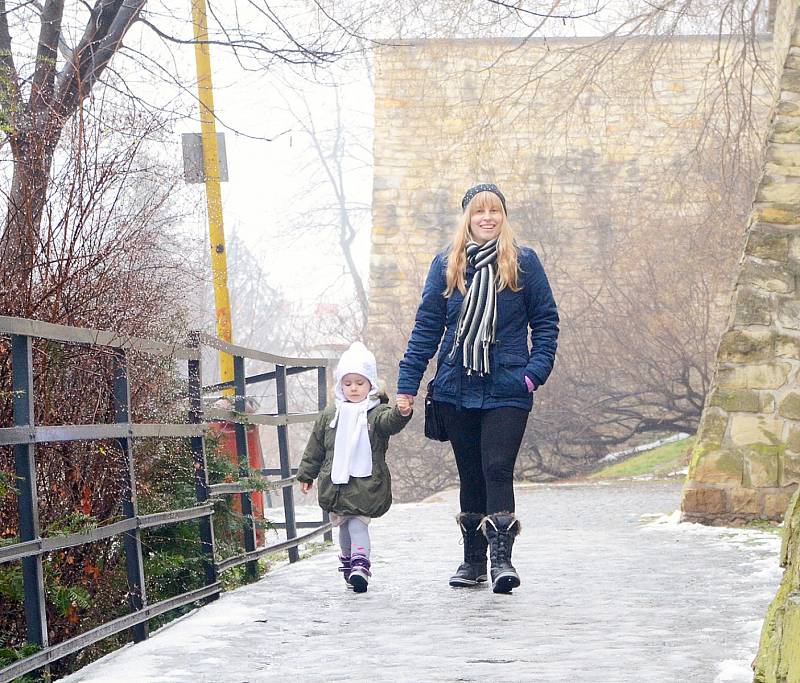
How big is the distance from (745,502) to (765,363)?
877 millimetres

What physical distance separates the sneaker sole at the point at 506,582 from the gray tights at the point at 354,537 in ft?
2.39

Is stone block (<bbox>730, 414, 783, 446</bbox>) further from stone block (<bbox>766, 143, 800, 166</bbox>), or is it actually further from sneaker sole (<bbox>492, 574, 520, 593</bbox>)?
sneaker sole (<bbox>492, 574, 520, 593</bbox>)

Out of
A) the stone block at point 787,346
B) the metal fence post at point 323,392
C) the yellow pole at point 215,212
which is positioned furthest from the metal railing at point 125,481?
the yellow pole at point 215,212

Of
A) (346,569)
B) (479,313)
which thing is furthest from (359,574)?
(479,313)

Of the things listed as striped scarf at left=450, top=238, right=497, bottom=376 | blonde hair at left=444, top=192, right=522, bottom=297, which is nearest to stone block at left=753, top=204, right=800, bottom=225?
blonde hair at left=444, top=192, right=522, bottom=297

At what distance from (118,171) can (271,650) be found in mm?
1817

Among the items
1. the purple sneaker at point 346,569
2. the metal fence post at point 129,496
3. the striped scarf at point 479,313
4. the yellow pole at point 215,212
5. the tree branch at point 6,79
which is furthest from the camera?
the yellow pole at point 215,212

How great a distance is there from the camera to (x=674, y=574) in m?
6.85

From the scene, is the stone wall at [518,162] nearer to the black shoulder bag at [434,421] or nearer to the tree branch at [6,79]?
the tree branch at [6,79]

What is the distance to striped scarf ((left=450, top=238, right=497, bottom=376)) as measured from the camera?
609 cm

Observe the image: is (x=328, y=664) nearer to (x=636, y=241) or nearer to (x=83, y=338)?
(x=83, y=338)

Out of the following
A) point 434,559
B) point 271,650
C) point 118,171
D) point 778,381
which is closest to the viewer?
point 271,650

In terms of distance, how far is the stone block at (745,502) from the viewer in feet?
29.2

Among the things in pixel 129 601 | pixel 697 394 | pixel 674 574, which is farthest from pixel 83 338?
pixel 697 394
